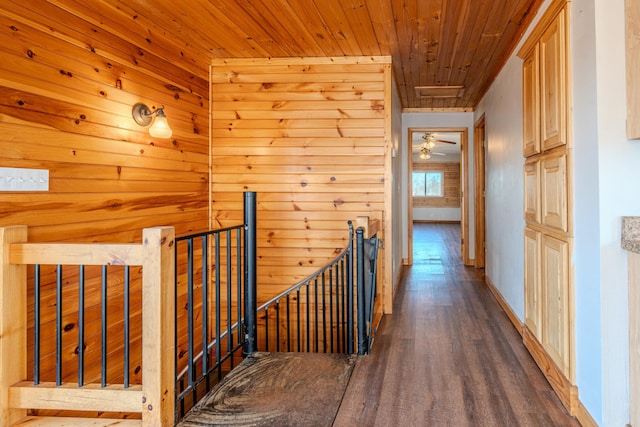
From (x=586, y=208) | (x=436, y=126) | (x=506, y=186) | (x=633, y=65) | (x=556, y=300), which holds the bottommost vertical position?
(x=556, y=300)

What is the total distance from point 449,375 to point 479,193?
406 cm

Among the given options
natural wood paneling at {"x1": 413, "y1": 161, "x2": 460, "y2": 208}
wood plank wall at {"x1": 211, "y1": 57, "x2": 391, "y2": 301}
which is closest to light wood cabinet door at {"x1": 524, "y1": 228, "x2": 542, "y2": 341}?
wood plank wall at {"x1": 211, "y1": 57, "x2": 391, "y2": 301}

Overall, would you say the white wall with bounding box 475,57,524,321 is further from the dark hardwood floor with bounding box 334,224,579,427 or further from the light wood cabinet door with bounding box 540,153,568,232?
the light wood cabinet door with bounding box 540,153,568,232

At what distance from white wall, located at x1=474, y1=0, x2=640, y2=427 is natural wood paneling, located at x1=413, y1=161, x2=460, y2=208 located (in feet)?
41.8

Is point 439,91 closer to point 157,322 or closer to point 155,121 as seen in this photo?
point 155,121

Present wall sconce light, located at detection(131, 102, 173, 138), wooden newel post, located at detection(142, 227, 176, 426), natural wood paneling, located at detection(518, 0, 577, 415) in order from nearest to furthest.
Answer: wooden newel post, located at detection(142, 227, 176, 426)
natural wood paneling, located at detection(518, 0, 577, 415)
wall sconce light, located at detection(131, 102, 173, 138)

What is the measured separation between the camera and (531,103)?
291 cm

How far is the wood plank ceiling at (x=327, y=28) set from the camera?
2.82 m

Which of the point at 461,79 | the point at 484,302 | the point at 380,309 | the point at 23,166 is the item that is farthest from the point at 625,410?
the point at 461,79

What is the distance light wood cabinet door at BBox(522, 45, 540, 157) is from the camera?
9.02ft

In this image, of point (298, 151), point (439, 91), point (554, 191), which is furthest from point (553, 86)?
point (439, 91)

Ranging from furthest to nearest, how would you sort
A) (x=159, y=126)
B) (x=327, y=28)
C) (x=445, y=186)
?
(x=445, y=186), (x=327, y=28), (x=159, y=126)

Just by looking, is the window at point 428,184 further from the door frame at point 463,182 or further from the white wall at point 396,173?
the white wall at point 396,173

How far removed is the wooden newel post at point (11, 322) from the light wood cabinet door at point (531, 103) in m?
2.88
